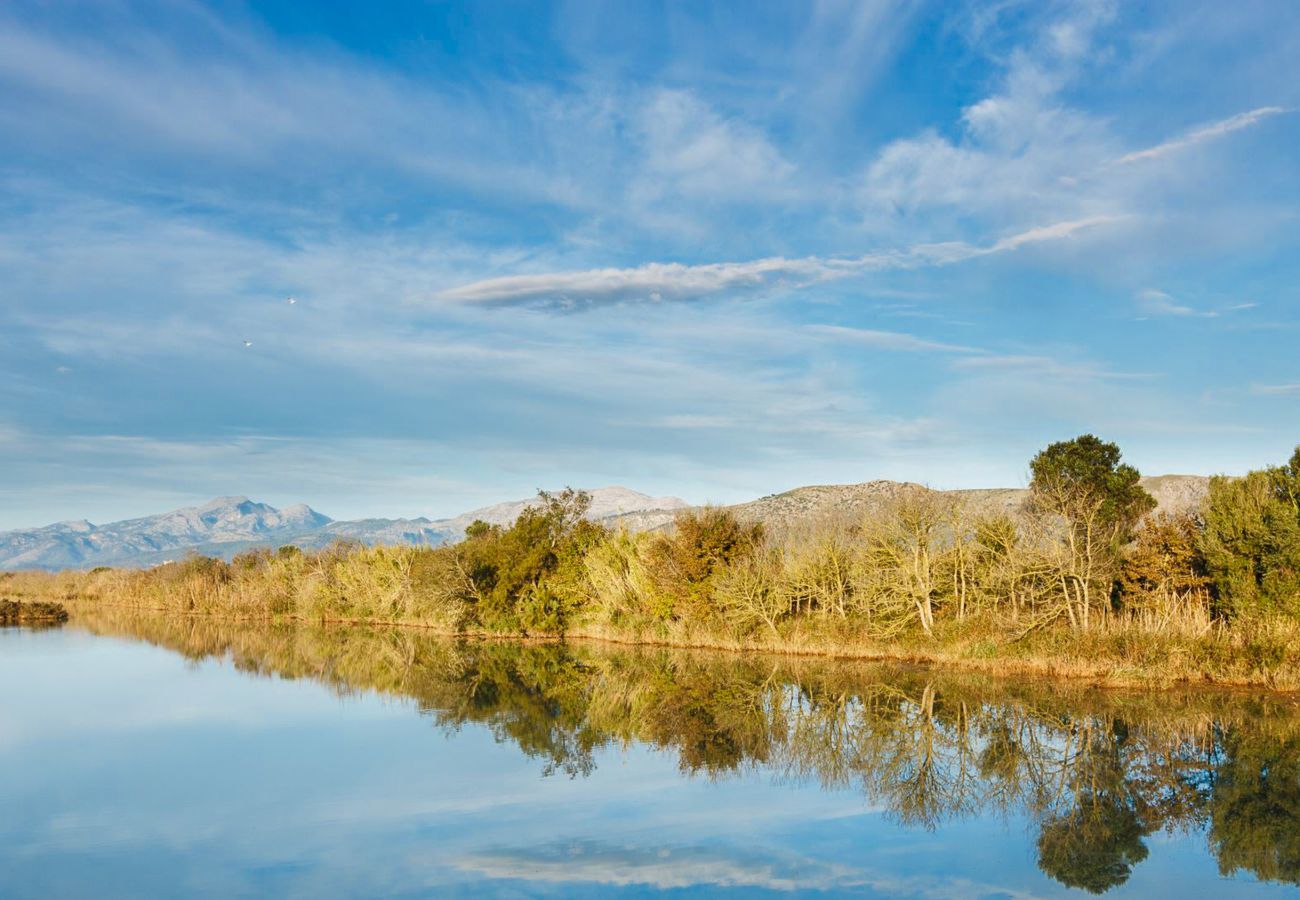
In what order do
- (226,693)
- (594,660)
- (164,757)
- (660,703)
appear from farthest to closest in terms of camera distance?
(594,660)
(226,693)
(660,703)
(164,757)

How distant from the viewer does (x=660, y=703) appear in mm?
25234

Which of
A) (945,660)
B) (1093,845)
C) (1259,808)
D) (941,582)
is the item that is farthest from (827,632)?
(1093,845)

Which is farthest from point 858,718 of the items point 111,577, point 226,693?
point 111,577

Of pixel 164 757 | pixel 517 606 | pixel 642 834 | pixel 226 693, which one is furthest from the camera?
pixel 517 606

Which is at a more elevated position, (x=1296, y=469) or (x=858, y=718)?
(x=1296, y=469)

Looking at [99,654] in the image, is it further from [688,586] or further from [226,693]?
[688,586]

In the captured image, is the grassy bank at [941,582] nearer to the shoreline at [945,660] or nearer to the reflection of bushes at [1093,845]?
the shoreline at [945,660]

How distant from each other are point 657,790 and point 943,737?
252 inches

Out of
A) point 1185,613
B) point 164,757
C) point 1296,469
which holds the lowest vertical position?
point 164,757

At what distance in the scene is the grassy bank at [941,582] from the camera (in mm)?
24969

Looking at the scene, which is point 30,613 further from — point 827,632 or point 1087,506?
point 1087,506

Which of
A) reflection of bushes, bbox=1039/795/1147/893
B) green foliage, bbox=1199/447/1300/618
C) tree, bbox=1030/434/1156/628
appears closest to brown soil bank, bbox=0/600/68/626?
tree, bbox=1030/434/1156/628

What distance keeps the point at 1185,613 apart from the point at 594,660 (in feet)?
64.8

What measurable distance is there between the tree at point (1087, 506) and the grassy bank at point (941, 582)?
10 cm
